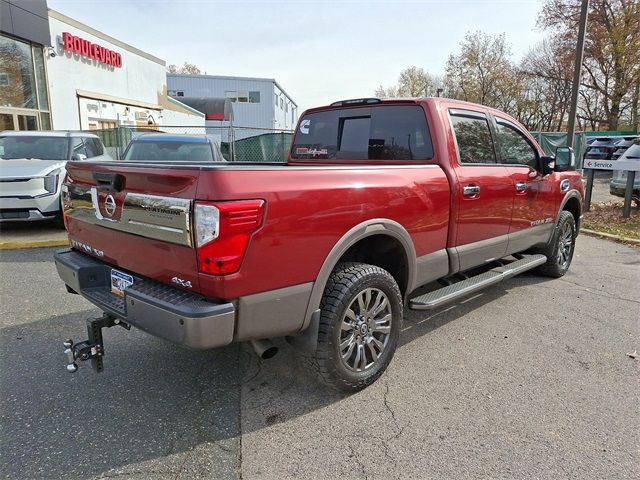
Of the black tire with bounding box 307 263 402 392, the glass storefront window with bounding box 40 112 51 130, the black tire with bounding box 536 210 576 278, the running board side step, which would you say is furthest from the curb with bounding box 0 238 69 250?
the glass storefront window with bounding box 40 112 51 130

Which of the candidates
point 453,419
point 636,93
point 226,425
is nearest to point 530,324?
point 453,419

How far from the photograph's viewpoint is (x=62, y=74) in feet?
49.3

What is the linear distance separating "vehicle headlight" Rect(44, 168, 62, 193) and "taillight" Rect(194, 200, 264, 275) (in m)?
6.40

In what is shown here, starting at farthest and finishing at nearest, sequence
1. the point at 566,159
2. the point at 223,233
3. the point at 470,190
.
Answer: the point at 566,159
the point at 470,190
the point at 223,233

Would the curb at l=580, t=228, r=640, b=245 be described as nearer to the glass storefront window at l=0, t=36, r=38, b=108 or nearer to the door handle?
the door handle

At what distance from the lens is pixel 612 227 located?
352 inches

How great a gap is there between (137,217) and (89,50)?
16.6m

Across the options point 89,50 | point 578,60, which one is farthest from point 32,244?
point 89,50

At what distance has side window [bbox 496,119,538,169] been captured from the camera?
4590 millimetres

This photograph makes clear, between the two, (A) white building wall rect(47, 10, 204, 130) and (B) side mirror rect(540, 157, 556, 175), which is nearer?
(B) side mirror rect(540, 157, 556, 175)

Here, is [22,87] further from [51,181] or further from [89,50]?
[51,181]

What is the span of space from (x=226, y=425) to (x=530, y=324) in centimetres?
301

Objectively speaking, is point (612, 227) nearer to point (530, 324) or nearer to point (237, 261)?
point (530, 324)

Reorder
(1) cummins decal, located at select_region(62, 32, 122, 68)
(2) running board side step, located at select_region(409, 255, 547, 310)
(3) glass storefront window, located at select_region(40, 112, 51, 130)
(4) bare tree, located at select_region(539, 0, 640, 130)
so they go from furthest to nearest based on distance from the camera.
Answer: (4) bare tree, located at select_region(539, 0, 640, 130) < (1) cummins decal, located at select_region(62, 32, 122, 68) < (3) glass storefront window, located at select_region(40, 112, 51, 130) < (2) running board side step, located at select_region(409, 255, 547, 310)
